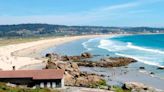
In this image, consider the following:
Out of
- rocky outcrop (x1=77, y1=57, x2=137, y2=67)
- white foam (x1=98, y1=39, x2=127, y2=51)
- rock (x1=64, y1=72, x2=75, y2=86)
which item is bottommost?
white foam (x1=98, y1=39, x2=127, y2=51)

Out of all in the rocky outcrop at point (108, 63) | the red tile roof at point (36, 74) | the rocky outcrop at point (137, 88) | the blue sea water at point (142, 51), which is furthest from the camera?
the blue sea water at point (142, 51)

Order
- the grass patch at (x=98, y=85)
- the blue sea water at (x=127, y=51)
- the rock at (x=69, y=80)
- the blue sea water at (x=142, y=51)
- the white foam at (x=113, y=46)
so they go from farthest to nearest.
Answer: the white foam at (x=113, y=46), the blue sea water at (x=127, y=51), the blue sea water at (x=142, y=51), the rock at (x=69, y=80), the grass patch at (x=98, y=85)

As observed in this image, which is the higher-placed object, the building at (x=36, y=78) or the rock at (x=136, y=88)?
the building at (x=36, y=78)

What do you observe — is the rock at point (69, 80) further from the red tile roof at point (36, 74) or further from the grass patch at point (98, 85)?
the grass patch at point (98, 85)

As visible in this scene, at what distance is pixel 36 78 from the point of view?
45188 millimetres

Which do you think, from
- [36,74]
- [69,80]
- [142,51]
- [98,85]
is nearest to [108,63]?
[69,80]

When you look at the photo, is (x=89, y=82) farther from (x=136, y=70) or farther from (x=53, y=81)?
(x=136, y=70)

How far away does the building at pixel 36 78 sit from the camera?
45156mm

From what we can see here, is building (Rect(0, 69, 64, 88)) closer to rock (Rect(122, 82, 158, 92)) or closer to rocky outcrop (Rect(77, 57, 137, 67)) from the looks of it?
rock (Rect(122, 82, 158, 92))

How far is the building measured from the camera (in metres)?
45.2

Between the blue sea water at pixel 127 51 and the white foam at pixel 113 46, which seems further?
the white foam at pixel 113 46

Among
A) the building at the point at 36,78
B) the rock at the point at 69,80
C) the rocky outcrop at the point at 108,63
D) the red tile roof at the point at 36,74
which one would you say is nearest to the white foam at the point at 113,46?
the rocky outcrop at the point at 108,63

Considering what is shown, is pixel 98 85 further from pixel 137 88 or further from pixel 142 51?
pixel 142 51

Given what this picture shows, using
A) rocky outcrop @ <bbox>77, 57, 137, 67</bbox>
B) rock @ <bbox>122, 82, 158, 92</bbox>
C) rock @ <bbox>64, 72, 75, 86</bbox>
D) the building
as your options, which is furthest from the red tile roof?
rocky outcrop @ <bbox>77, 57, 137, 67</bbox>
